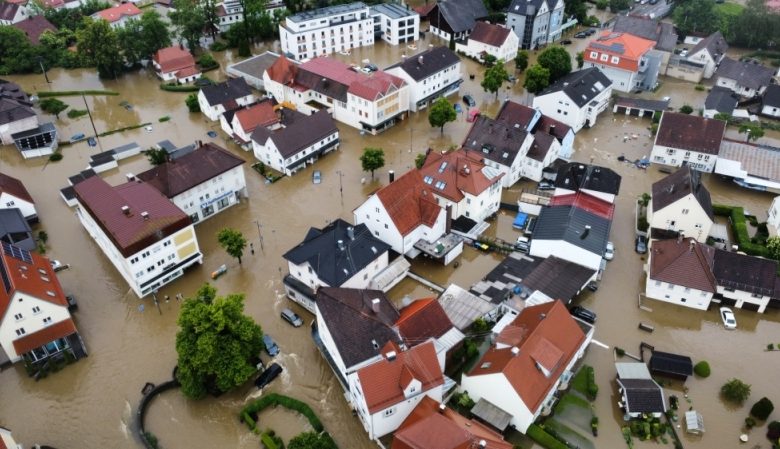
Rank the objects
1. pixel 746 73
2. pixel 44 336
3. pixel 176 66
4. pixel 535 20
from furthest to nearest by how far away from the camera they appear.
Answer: pixel 535 20 < pixel 176 66 < pixel 746 73 < pixel 44 336

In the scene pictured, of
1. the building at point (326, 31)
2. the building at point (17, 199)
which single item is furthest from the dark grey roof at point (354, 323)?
the building at point (326, 31)

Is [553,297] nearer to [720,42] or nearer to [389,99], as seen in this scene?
[389,99]

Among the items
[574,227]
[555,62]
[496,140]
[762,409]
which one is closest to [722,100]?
[555,62]

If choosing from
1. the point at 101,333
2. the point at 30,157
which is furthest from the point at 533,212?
the point at 30,157

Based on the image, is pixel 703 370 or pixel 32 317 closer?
pixel 703 370

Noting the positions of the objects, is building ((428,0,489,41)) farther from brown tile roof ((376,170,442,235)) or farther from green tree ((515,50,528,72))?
brown tile roof ((376,170,442,235))

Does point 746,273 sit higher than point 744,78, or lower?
lower

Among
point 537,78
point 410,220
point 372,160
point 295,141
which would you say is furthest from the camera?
point 537,78

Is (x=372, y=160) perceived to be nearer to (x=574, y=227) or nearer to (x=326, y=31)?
(x=574, y=227)
